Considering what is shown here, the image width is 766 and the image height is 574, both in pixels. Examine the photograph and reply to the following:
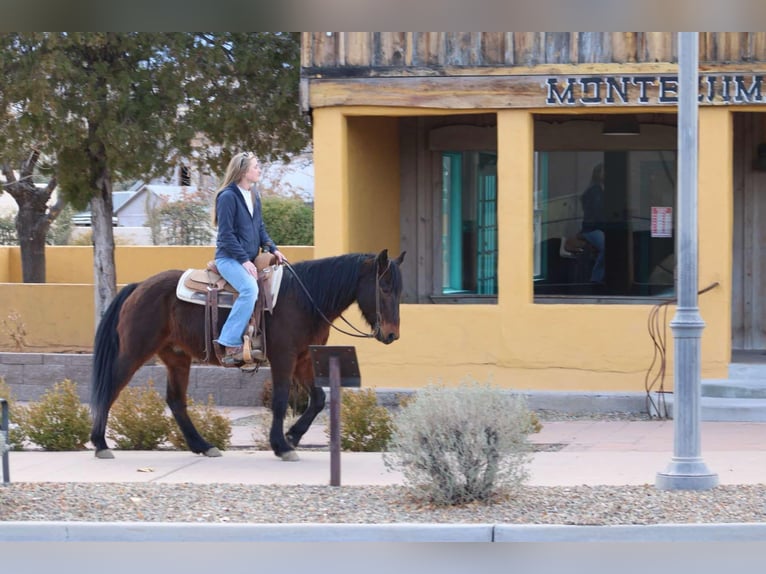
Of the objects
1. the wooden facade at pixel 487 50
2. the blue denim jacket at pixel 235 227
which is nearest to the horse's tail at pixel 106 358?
the blue denim jacket at pixel 235 227

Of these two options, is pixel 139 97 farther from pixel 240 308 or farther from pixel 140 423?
pixel 240 308

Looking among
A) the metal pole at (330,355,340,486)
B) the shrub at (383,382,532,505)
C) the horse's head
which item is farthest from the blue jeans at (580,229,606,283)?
the shrub at (383,382,532,505)

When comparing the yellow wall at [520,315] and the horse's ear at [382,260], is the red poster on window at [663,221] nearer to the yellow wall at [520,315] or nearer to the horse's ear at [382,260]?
the yellow wall at [520,315]

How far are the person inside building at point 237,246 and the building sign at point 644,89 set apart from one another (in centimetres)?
499

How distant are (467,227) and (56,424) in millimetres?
7327

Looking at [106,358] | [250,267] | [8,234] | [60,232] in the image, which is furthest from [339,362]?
[60,232]

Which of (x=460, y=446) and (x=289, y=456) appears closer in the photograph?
(x=460, y=446)

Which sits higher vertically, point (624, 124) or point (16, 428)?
point (624, 124)

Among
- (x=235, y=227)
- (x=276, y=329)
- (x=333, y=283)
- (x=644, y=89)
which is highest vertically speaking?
(x=644, y=89)

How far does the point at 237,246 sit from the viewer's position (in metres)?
10.2

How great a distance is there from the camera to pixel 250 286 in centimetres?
1028

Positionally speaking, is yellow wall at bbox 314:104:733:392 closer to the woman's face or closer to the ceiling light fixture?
the ceiling light fixture

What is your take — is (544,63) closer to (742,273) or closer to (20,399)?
(742,273)

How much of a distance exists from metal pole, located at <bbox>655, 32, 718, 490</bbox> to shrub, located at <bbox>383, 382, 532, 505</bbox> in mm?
1188
